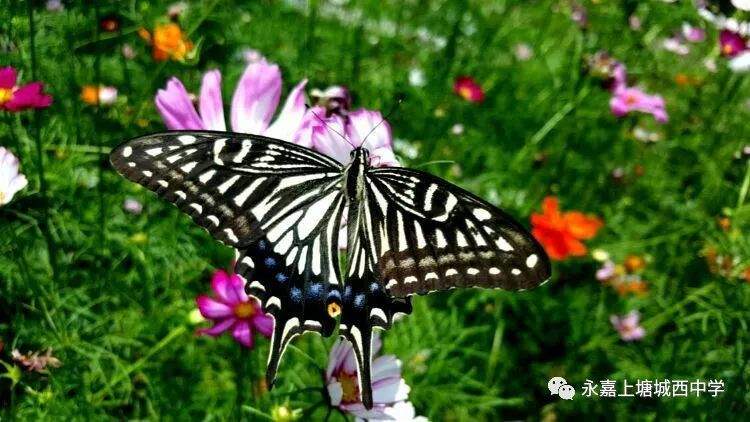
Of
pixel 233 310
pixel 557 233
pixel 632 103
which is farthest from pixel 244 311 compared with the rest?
pixel 632 103

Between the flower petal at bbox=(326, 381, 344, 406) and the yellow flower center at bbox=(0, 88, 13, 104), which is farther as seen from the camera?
the yellow flower center at bbox=(0, 88, 13, 104)

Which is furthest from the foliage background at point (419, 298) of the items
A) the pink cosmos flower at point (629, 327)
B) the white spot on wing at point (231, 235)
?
the white spot on wing at point (231, 235)

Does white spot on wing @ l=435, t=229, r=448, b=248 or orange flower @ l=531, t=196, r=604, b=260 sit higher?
orange flower @ l=531, t=196, r=604, b=260

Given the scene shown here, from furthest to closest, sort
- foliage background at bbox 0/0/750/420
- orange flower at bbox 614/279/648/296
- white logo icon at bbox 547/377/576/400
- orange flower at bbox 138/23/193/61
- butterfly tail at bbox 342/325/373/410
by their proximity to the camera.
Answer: orange flower at bbox 614/279/648/296 < white logo icon at bbox 547/377/576/400 < orange flower at bbox 138/23/193/61 < foliage background at bbox 0/0/750/420 < butterfly tail at bbox 342/325/373/410

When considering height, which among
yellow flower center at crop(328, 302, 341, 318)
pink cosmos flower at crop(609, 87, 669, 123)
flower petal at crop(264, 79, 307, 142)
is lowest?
yellow flower center at crop(328, 302, 341, 318)

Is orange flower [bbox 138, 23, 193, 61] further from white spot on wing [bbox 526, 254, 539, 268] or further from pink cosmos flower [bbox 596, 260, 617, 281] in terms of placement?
pink cosmos flower [bbox 596, 260, 617, 281]

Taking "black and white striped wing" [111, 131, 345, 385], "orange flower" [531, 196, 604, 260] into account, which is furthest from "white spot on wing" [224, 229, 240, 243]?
"orange flower" [531, 196, 604, 260]

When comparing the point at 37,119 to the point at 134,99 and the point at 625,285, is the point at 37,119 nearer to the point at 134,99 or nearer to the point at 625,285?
the point at 134,99
